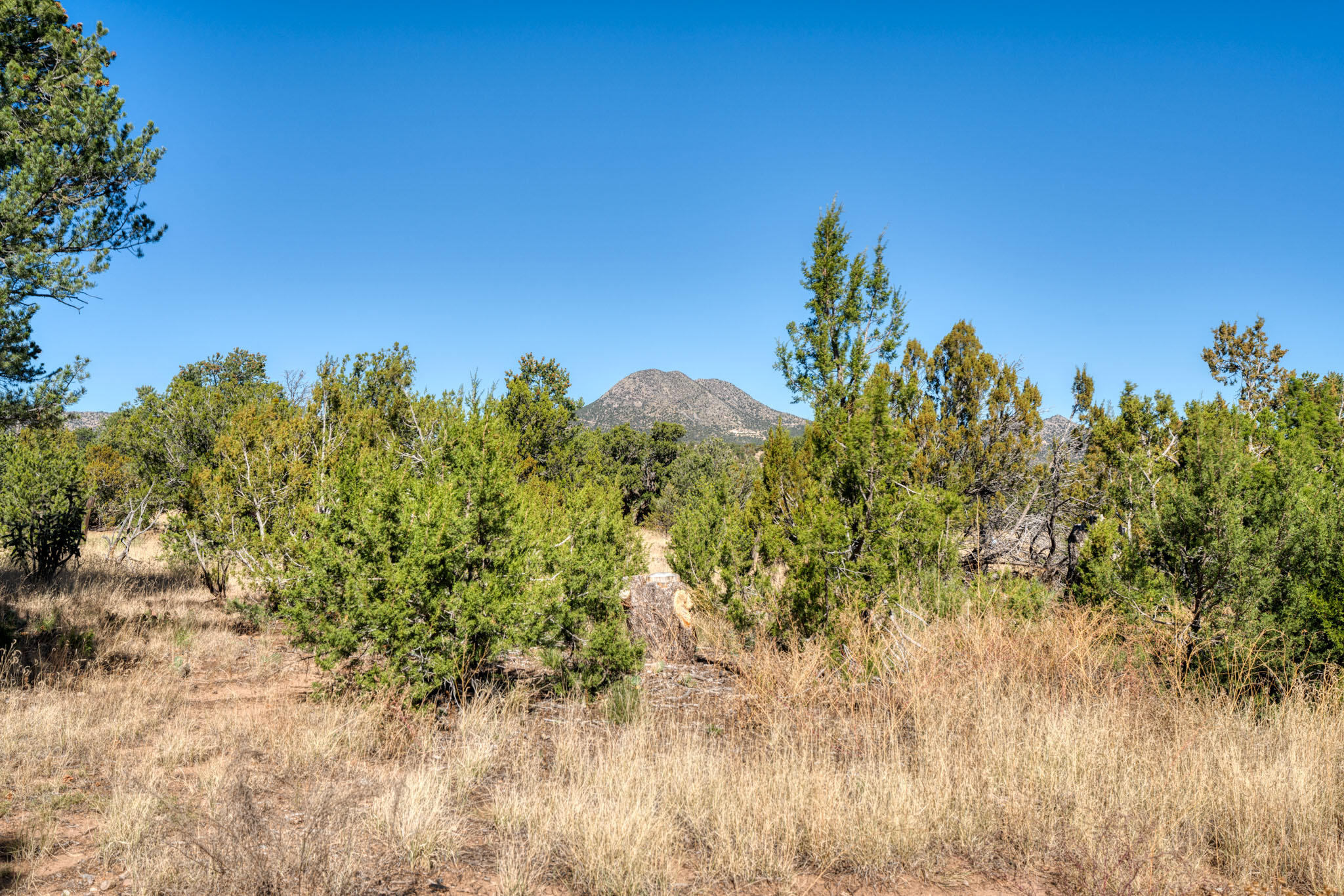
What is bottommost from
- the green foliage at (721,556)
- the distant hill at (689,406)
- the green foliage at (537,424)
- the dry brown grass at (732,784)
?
the dry brown grass at (732,784)

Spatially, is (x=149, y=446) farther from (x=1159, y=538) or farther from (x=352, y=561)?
(x=1159, y=538)

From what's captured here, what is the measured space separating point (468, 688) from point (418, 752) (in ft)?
5.95

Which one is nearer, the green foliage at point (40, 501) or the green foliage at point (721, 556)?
the green foliage at point (721, 556)

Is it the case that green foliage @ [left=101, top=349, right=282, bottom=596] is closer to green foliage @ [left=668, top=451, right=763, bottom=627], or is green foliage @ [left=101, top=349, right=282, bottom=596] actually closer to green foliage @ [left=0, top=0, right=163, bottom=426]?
green foliage @ [left=0, top=0, right=163, bottom=426]

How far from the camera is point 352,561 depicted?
6.21 meters

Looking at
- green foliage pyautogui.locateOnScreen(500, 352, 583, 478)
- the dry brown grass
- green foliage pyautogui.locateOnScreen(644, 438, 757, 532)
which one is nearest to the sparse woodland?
the dry brown grass

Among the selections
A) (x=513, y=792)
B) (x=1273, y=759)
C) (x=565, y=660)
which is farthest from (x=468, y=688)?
(x=1273, y=759)

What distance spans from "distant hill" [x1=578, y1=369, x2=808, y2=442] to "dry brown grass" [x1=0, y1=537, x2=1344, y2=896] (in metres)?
121

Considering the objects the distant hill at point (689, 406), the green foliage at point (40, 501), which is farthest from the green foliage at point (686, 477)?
the distant hill at point (689, 406)

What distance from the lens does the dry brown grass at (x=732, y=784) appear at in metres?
3.47

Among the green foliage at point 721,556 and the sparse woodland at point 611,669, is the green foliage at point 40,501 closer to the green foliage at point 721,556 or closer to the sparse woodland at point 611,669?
the sparse woodland at point 611,669

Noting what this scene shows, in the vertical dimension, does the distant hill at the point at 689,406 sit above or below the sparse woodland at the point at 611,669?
above

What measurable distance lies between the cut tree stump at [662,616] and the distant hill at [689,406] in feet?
→ 380

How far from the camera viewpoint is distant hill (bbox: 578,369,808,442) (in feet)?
465
